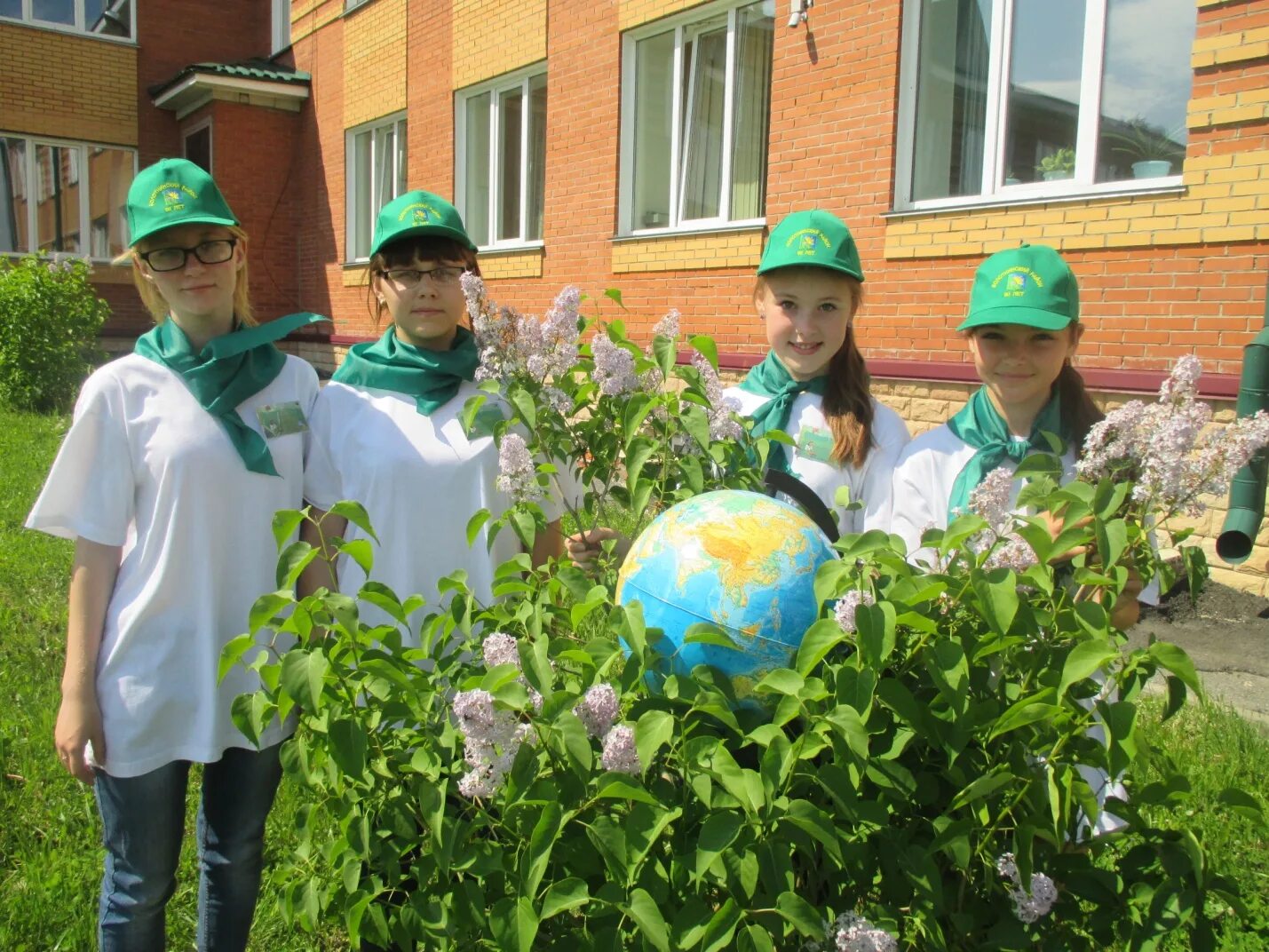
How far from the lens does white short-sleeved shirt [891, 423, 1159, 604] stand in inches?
94.1

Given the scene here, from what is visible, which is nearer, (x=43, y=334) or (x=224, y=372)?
(x=224, y=372)

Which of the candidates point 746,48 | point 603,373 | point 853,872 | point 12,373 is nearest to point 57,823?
point 603,373

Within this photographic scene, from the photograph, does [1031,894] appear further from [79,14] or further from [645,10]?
[79,14]

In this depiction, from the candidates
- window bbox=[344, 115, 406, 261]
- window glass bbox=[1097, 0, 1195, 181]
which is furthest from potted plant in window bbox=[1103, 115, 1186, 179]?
window bbox=[344, 115, 406, 261]

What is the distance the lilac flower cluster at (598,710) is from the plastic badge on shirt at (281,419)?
→ 133 cm

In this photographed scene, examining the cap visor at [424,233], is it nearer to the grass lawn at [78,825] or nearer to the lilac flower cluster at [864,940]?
the lilac flower cluster at [864,940]

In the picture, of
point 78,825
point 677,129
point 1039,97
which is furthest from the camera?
point 677,129

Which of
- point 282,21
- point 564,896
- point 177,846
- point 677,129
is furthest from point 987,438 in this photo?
point 282,21

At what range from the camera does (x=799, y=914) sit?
1254 mm

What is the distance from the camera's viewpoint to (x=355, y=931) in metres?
1.46

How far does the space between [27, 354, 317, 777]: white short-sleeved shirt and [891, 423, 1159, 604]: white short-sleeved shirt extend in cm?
154

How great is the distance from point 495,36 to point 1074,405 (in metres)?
10.9

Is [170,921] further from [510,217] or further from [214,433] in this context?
[510,217]

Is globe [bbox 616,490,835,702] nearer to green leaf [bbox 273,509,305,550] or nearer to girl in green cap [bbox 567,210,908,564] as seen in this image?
green leaf [bbox 273,509,305,550]
